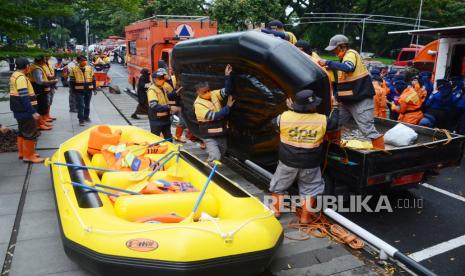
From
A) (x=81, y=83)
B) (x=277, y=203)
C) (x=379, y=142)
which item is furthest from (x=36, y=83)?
(x=379, y=142)

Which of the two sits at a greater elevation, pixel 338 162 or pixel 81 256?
pixel 338 162

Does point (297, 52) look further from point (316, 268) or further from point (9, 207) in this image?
point (9, 207)

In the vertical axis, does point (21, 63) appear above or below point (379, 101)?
above

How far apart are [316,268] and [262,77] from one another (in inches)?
101

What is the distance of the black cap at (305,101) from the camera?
4348 mm

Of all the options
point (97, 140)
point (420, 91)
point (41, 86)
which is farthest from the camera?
point (41, 86)

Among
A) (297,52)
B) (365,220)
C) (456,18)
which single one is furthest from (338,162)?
(456,18)

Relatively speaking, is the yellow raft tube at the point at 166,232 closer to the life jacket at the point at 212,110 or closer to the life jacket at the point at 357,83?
the life jacket at the point at 212,110

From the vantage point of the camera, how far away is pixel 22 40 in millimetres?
8906

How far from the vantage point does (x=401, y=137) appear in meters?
5.50

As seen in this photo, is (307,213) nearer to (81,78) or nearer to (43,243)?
(43,243)

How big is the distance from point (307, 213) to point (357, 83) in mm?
1873

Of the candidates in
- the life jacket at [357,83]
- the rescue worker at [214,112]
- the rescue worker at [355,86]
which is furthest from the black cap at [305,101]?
the rescue worker at [214,112]

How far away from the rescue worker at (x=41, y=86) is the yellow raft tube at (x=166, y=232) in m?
5.95
